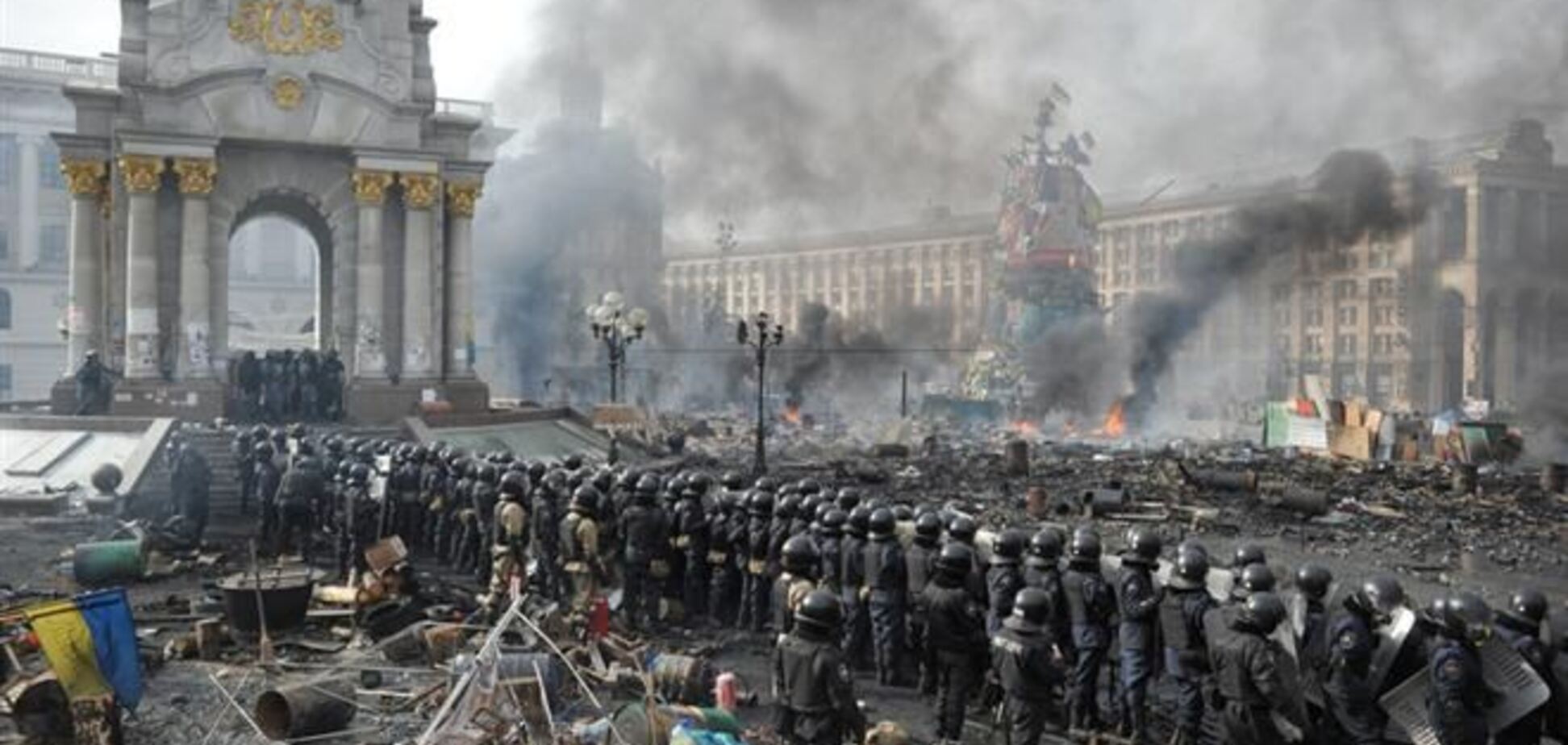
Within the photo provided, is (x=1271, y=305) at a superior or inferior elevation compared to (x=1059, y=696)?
superior

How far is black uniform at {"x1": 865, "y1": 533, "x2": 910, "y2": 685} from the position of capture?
11914mm

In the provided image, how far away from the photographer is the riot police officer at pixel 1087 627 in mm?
10391

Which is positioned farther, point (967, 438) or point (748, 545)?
point (967, 438)

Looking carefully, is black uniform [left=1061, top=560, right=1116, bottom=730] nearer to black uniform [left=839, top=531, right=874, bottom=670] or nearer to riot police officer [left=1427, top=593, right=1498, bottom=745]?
black uniform [left=839, top=531, right=874, bottom=670]

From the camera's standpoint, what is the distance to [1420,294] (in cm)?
5728

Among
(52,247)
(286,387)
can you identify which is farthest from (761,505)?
(52,247)

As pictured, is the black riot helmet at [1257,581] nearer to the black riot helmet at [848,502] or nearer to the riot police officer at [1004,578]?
the riot police officer at [1004,578]

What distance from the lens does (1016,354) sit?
62656mm

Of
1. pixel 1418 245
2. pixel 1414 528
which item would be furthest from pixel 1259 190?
pixel 1414 528

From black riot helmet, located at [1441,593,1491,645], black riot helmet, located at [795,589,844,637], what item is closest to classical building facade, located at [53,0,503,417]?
black riot helmet, located at [795,589,844,637]

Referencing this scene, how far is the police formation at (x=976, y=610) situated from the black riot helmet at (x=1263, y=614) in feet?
0.04

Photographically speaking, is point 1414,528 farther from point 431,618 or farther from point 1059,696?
point 431,618

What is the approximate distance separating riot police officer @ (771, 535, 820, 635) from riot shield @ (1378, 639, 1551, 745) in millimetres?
4418

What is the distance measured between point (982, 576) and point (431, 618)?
5724 mm
